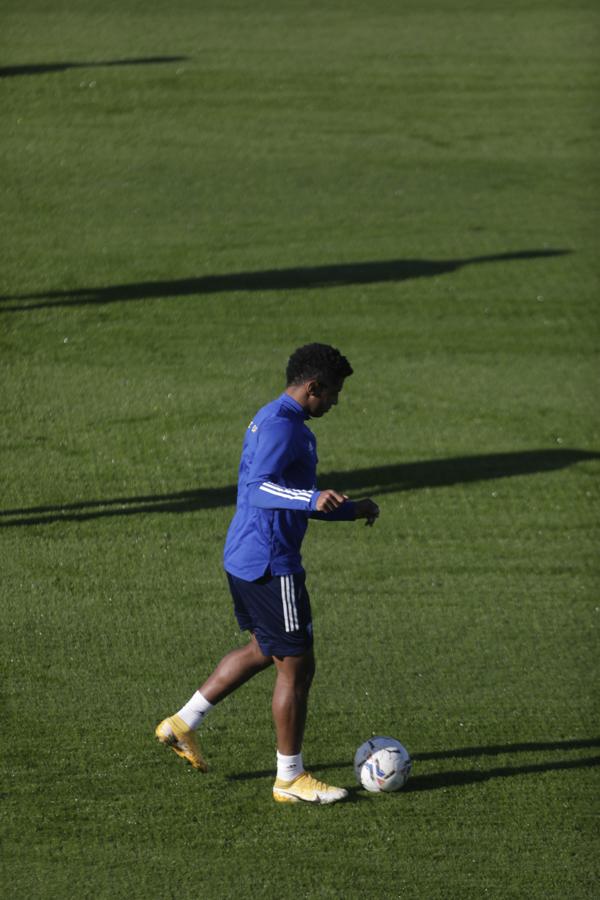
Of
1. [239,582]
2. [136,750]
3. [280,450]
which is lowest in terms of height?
[136,750]

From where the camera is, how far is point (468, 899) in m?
5.66

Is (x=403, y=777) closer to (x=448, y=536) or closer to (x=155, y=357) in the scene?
(x=448, y=536)

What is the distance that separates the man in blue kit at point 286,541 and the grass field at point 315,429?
321 millimetres

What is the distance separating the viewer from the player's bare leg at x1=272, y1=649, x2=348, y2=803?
6270 millimetres

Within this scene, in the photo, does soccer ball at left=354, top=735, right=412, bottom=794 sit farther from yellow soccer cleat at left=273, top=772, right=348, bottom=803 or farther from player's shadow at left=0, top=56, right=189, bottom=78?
player's shadow at left=0, top=56, right=189, bottom=78

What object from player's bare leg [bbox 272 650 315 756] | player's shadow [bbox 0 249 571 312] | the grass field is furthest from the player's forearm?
player's shadow [bbox 0 249 571 312]

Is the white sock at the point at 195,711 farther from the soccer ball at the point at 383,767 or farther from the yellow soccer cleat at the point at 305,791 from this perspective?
the soccer ball at the point at 383,767

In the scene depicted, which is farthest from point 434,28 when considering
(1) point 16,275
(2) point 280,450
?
(2) point 280,450

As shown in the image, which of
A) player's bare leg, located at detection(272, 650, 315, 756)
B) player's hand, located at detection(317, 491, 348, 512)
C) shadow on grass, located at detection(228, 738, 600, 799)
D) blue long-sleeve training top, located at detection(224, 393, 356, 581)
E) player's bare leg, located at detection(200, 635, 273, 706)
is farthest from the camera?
shadow on grass, located at detection(228, 738, 600, 799)

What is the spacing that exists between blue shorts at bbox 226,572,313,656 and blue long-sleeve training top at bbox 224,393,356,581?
51 mm

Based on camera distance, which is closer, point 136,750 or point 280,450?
point 280,450

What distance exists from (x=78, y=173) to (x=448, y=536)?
10.5m

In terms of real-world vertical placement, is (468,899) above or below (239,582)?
below

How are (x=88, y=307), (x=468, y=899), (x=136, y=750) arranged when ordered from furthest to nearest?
1. (x=88, y=307)
2. (x=136, y=750)
3. (x=468, y=899)
